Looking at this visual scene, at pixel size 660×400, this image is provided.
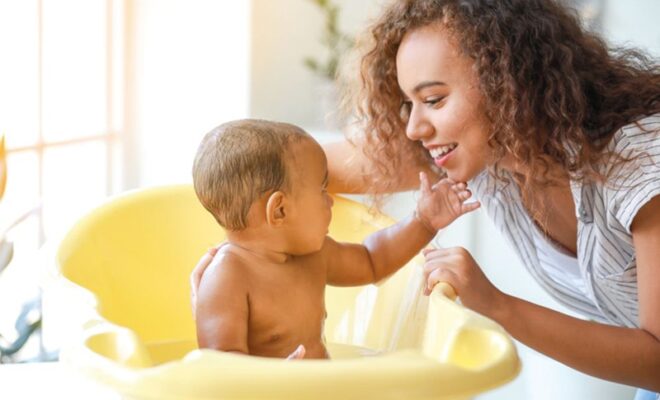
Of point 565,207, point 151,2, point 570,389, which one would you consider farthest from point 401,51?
point 151,2

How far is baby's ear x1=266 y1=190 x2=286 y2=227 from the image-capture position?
1076 millimetres

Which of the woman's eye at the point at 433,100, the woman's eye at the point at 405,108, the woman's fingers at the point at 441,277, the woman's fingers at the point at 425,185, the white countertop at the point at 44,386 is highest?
the woman's eye at the point at 433,100

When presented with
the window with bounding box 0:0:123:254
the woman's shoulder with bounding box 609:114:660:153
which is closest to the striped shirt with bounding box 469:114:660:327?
the woman's shoulder with bounding box 609:114:660:153

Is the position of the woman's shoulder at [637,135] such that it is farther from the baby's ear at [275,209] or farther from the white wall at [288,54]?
the white wall at [288,54]

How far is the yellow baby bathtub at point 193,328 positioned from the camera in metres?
0.71

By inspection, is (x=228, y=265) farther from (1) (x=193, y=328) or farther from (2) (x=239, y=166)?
(1) (x=193, y=328)

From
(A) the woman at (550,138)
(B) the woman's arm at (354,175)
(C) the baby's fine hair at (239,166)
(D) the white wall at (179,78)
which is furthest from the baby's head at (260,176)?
(D) the white wall at (179,78)

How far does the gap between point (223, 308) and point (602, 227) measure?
50 centimetres

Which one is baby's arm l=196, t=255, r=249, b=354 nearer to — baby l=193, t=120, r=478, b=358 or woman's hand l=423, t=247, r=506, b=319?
baby l=193, t=120, r=478, b=358

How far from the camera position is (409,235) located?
1321 mm

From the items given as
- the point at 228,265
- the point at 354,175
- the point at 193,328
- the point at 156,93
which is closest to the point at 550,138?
the point at 354,175

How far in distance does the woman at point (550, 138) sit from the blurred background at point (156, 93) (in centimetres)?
68

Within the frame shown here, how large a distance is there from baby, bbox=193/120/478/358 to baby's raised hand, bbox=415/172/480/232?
205 millimetres

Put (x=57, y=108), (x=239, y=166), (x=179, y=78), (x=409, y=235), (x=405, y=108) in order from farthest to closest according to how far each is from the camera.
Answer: (x=179, y=78), (x=57, y=108), (x=405, y=108), (x=409, y=235), (x=239, y=166)
